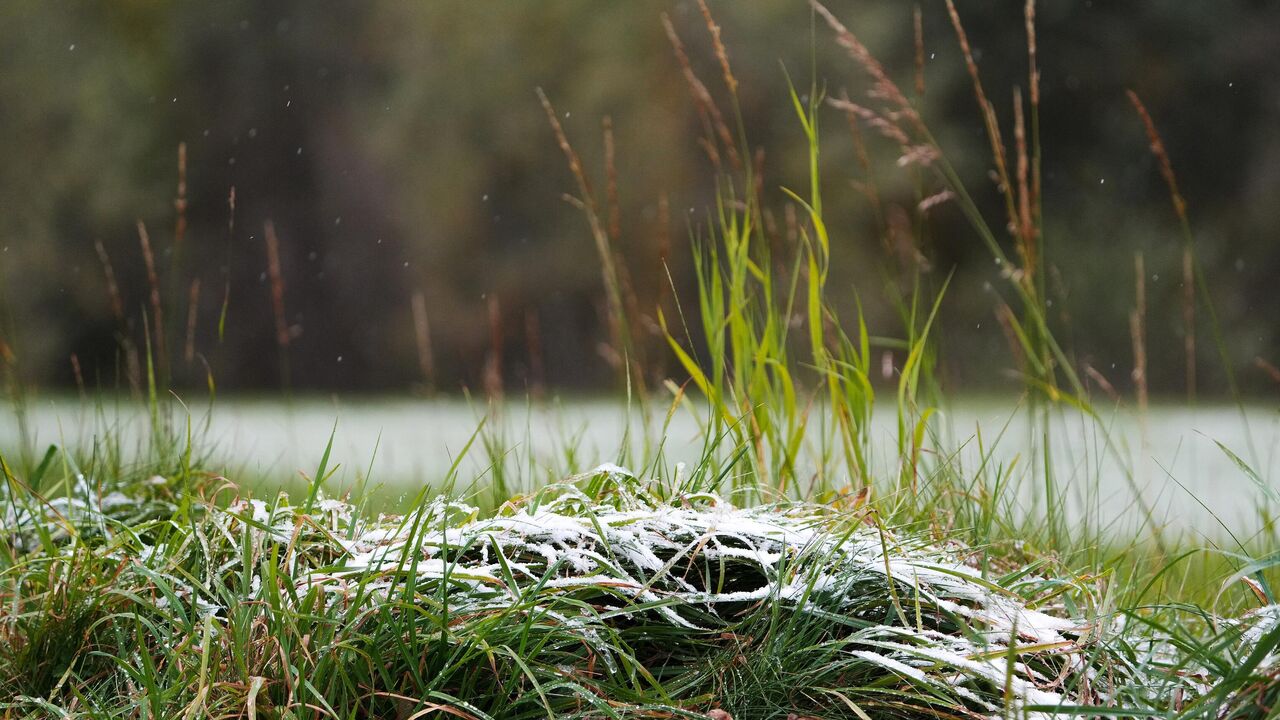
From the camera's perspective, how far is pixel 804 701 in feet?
4.27

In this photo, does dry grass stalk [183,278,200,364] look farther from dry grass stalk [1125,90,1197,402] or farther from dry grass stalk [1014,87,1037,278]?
dry grass stalk [1125,90,1197,402]

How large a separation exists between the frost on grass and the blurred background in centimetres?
1095

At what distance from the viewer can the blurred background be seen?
12789 millimetres

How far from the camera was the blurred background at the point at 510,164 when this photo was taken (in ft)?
42.0

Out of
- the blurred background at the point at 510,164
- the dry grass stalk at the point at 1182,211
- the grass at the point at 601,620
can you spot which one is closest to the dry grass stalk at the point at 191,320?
the grass at the point at 601,620

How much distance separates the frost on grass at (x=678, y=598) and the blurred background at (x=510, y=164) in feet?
35.9

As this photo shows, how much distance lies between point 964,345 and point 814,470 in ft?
36.0

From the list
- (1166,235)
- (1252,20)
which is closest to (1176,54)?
(1252,20)

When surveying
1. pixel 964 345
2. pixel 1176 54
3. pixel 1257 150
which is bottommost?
pixel 964 345

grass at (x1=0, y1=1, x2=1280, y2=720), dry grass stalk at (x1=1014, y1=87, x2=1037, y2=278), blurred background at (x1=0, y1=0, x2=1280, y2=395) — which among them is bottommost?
grass at (x1=0, y1=1, x2=1280, y2=720)

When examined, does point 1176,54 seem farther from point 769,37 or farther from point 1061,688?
point 1061,688

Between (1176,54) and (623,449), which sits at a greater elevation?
→ (1176,54)

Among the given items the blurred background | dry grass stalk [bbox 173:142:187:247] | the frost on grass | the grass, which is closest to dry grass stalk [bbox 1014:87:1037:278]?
the grass

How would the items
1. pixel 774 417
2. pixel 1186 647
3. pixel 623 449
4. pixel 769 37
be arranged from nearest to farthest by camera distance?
pixel 1186 647, pixel 623 449, pixel 774 417, pixel 769 37
